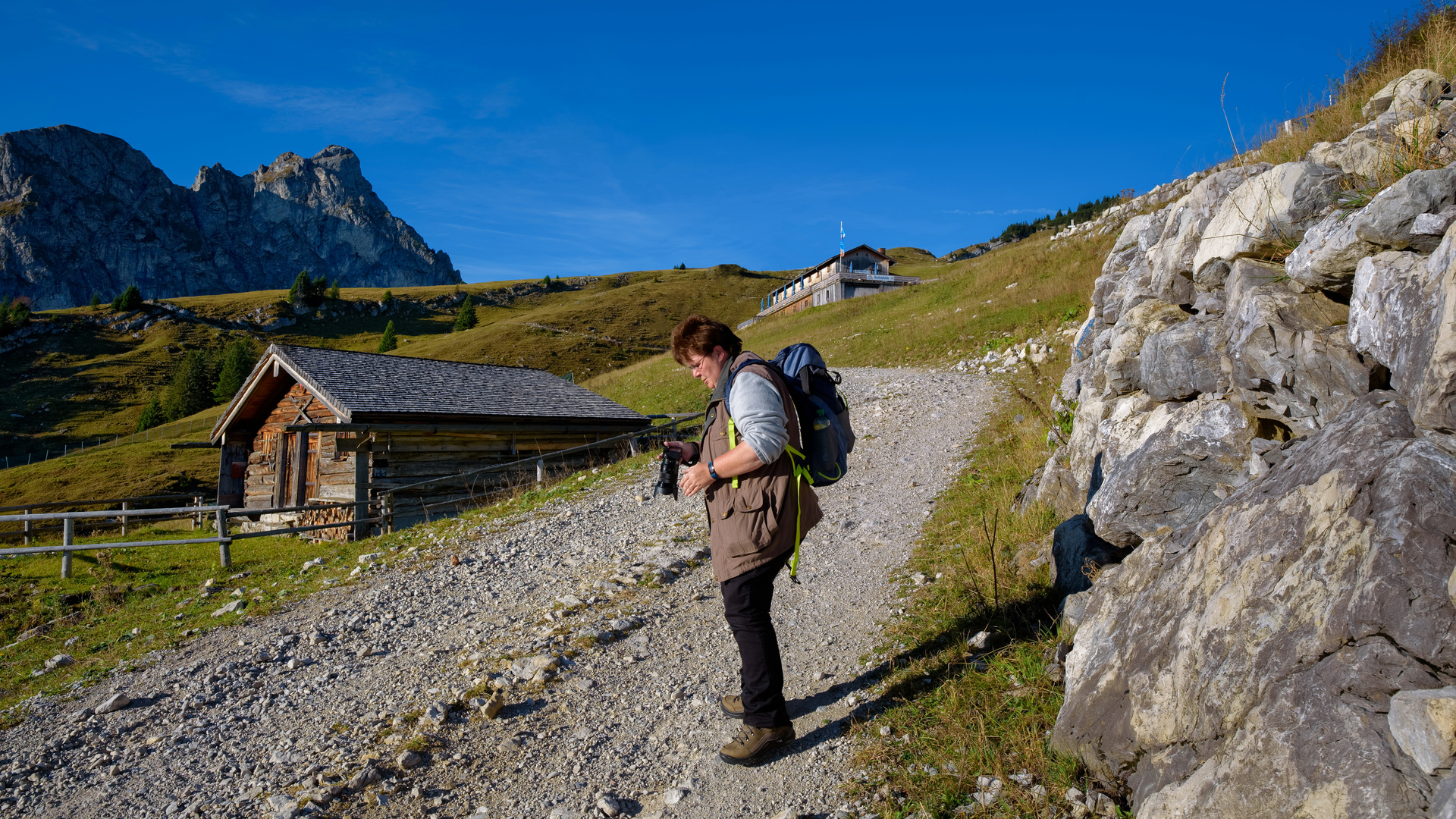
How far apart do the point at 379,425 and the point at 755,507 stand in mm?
13862

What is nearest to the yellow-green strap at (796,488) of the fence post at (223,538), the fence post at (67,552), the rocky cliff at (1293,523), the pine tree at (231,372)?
the rocky cliff at (1293,523)

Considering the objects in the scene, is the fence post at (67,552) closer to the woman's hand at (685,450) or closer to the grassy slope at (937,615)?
the grassy slope at (937,615)

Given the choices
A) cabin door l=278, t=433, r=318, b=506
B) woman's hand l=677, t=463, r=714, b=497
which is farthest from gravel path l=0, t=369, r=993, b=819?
cabin door l=278, t=433, r=318, b=506

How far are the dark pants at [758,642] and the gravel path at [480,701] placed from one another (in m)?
0.30

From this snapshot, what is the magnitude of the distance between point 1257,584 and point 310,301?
122 m

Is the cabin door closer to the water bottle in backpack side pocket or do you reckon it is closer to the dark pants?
the dark pants

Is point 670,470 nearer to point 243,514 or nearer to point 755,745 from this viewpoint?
point 755,745

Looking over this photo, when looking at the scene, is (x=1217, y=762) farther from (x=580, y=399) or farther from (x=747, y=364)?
(x=580, y=399)

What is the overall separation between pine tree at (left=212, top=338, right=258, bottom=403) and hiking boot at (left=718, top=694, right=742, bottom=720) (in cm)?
7323

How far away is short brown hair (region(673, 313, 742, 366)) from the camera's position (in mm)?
3889

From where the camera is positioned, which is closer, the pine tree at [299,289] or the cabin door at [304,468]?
the cabin door at [304,468]

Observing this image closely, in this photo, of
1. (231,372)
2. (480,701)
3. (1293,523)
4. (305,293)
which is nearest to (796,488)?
(1293,523)

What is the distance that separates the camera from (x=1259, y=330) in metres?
3.58

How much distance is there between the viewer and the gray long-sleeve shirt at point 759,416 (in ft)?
11.1
